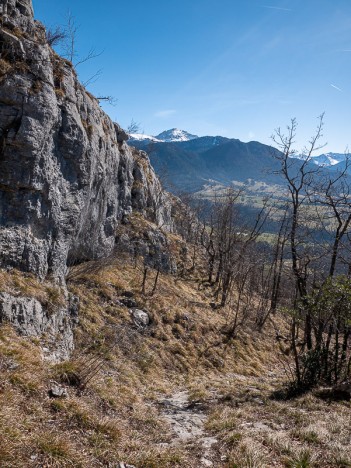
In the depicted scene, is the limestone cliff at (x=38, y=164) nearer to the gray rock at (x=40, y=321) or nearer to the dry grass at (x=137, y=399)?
the gray rock at (x=40, y=321)

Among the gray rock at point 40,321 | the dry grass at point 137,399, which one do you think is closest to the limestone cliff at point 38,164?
the gray rock at point 40,321

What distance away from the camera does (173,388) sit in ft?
48.2

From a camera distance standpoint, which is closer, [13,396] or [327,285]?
[13,396]

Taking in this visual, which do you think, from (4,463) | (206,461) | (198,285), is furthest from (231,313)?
(4,463)

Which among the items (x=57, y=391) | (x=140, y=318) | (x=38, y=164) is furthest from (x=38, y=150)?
(x=140, y=318)

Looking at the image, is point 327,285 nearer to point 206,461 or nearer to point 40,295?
point 206,461

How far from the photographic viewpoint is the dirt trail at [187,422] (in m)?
7.97

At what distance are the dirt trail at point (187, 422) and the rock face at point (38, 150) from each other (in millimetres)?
7409

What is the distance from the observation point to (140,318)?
63.1 ft

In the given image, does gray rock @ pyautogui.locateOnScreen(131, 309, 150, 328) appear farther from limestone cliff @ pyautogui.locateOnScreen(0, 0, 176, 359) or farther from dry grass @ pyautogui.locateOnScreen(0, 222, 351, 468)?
limestone cliff @ pyautogui.locateOnScreen(0, 0, 176, 359)

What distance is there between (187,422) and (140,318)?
31.0ft

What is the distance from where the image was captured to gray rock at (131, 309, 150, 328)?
18.9 metres

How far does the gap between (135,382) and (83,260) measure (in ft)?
34.8

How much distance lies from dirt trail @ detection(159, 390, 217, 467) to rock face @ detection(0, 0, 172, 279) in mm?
7409
